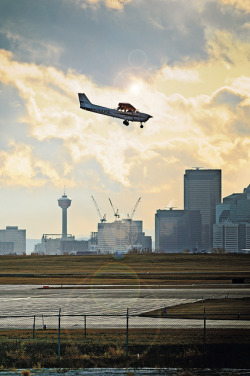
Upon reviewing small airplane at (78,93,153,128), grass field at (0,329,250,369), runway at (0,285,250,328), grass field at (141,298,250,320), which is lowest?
runway at (0,285,250,328)

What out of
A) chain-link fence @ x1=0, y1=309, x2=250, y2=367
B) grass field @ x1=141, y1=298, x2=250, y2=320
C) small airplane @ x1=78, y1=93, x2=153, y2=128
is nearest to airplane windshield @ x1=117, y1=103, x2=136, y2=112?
small airplane @ x1=78, y1=93, x2=153, y2=128

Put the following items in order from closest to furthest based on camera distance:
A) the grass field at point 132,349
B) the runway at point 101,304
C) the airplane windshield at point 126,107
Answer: the grass field at point 132,349 → the runway at point 101,304 → the airplane windshield at point 126,107

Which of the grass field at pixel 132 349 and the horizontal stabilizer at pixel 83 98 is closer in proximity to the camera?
the grass field at pixel 132 349

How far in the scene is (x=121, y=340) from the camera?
38.5m

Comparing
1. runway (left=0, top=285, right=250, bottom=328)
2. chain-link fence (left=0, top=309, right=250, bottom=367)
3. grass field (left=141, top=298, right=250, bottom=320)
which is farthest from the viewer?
grass field (left=141, top=298, right=250, bottom=320)

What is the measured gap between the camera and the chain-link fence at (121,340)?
1307 inches

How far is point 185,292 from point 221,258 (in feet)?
404

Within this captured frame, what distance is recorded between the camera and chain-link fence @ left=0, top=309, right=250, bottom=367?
3319cm

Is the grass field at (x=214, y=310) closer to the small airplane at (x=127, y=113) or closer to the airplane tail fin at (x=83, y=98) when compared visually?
the small airplane at (x=127, y=113)

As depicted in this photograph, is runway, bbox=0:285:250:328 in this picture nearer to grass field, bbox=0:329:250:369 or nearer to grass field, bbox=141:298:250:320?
grass field, bbox=141:298:250:320

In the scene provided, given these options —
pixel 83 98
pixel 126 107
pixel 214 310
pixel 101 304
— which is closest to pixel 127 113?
pixel 126 107

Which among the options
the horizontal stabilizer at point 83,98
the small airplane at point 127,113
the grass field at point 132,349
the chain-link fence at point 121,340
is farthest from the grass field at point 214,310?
the horizontal stabilizer at point 83,98

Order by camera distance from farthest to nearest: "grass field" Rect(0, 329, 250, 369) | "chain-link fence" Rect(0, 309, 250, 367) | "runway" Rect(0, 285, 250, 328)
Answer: "runway" Rect(0, 285, 250, 328), "chain-link fence" Rect(0, 309, 250, 367), "grass field" Rect(0, 329, 250, 369)

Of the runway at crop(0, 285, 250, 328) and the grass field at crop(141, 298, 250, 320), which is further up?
the grass field at crop(141, 298, 250, 320)
